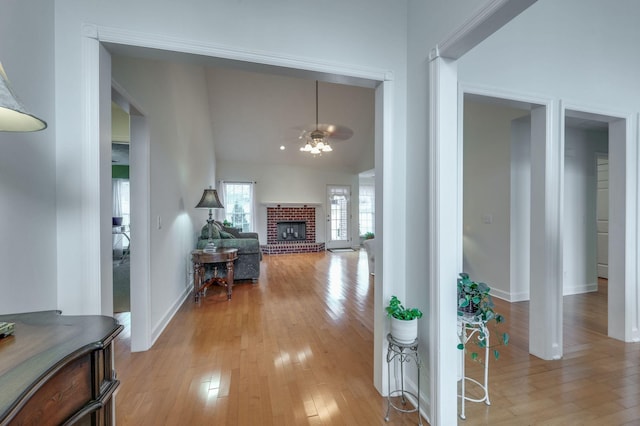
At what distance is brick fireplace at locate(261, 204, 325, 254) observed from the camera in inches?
304

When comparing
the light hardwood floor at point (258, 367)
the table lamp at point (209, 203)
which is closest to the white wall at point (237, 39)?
the light hardwood floor at point (258, 367)

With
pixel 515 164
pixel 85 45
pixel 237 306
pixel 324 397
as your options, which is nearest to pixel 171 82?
pixel 85 45

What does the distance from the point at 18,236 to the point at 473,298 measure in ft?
7.29

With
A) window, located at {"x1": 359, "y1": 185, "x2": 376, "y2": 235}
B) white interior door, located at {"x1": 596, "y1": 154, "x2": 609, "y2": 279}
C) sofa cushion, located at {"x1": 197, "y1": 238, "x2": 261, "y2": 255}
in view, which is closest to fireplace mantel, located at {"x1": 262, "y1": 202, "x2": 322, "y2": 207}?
window, located at {"x1": 359, "y1": 185, "x2": 376, "y2": 235}

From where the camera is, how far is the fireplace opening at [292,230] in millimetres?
7873

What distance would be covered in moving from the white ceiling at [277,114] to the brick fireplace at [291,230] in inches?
57.4

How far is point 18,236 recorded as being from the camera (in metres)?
1.09

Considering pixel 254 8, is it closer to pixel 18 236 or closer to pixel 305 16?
pixel 305 16

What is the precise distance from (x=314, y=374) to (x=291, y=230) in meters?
6.13

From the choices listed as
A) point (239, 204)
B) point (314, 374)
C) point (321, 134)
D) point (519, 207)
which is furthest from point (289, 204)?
point (314, 374)

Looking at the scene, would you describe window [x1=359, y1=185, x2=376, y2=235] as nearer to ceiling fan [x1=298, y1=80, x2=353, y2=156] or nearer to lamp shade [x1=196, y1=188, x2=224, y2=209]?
ceiling fan [x1=298, y1=80, x2=353, y2=156]

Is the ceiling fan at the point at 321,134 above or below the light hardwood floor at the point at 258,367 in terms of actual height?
above

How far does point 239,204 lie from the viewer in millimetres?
7570

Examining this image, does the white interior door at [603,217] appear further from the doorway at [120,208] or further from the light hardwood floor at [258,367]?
the doorway at [120,208]
